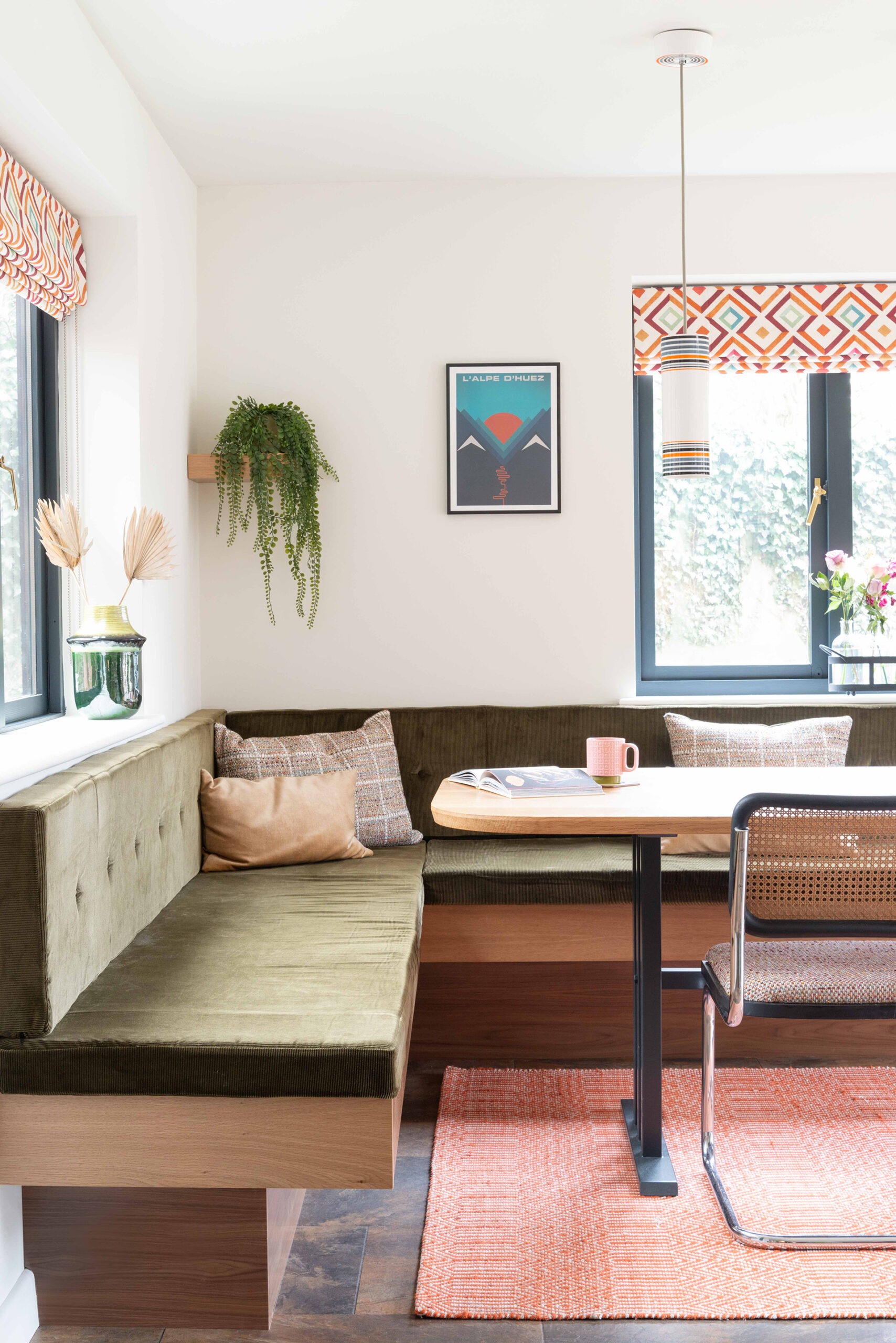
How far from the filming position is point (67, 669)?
279 cm

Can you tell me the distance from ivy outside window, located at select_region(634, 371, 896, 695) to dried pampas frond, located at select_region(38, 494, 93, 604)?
192 cm

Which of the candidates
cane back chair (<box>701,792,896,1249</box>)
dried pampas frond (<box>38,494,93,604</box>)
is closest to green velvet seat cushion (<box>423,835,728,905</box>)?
Answer: cane back chair (<box>701,792,896,1249</box>)

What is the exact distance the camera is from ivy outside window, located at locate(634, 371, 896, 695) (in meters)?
3.68

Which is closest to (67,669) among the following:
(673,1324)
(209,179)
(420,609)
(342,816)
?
(342,816)

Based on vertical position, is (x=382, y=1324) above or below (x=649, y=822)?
below

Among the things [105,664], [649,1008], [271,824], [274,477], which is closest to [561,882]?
[649,1008]

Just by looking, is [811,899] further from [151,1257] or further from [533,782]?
[151,1257]

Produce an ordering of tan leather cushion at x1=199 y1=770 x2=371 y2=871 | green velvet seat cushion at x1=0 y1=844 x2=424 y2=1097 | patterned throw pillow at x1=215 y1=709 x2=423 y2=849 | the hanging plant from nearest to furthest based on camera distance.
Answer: green velvet seat cushion at x1=0 y1=844 x2=424 y2=1097, tan leather cushion at x1=199 y1=770 x2=371 y2=871, patterned throw pillow at x1=215 y1=709 x2=423 y2=849, the hanging plant

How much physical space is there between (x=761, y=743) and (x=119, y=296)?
2139mm

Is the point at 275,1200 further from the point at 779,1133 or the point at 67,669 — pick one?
the point at 67,669

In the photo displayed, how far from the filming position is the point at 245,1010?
1.88 m

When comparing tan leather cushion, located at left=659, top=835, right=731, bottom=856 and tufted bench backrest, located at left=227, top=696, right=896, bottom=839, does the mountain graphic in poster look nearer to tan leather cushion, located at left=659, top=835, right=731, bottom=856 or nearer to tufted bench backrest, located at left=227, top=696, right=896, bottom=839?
tufted bench backrest, located at left=227, top=696, right=896, bottom=839

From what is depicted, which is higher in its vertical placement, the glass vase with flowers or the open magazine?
the glass vase with flowers

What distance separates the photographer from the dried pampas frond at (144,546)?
262cm
